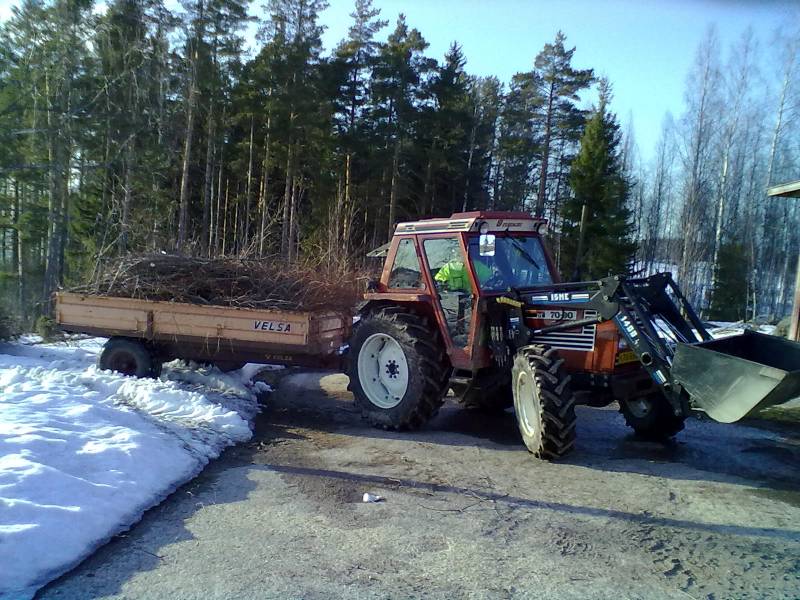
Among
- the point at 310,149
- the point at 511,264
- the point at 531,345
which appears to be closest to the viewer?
the point at 531,345

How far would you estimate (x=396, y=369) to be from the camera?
7305 millimetres

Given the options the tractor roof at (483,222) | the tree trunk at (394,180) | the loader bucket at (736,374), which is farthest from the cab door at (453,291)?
the tree trunk at (394,180)

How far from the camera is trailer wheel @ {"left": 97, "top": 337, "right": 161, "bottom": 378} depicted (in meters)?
8.23

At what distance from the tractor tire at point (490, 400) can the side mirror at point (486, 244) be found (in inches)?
70.7

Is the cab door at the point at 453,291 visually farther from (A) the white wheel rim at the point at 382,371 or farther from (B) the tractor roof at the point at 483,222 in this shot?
(A) the white wheel rim at the point at 382,371

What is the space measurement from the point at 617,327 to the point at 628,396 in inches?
28.7

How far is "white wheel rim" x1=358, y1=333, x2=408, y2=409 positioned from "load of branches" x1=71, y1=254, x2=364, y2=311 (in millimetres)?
1126

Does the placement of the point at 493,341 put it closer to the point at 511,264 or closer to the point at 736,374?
the point at 511,264

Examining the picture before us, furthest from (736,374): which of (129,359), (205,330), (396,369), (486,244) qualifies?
(129,359)

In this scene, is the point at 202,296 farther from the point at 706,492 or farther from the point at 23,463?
the point at 706,492

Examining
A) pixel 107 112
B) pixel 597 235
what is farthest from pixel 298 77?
pixel 597 235

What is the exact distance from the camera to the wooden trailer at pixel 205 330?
7.63m

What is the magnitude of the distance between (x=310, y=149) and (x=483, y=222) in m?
20.9

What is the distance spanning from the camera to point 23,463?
438 cm
